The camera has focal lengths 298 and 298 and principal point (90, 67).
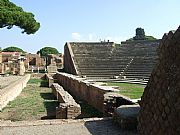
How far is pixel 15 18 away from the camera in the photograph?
22.2 m

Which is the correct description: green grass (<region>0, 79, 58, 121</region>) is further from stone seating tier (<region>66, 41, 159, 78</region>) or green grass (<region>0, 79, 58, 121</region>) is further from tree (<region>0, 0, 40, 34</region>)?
stone seating tier (<region>66, 41, 159, 78</region>)

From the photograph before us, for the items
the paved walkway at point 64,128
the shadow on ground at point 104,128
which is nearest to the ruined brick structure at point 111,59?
the shadow on ground at point 104,128

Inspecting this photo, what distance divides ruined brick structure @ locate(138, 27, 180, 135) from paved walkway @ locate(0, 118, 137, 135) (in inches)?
91.9

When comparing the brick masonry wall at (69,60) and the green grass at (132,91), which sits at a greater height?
the brick masonry wall at (69,60)

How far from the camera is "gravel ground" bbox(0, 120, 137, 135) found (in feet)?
20.5

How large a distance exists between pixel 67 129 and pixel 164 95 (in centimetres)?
346

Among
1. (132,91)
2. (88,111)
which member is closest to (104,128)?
(88,111)

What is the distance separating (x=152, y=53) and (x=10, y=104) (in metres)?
18.8

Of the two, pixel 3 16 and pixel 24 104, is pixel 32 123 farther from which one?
pixel 3 16

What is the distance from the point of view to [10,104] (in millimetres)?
12055

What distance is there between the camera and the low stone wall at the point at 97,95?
28.7ft

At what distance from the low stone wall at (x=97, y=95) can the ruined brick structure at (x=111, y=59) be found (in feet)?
26.1

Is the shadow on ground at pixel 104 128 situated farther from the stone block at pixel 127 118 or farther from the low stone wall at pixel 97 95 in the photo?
the low stone wall at pixel 97 95

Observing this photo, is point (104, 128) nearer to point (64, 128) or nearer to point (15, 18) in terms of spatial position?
point (64, 128)
